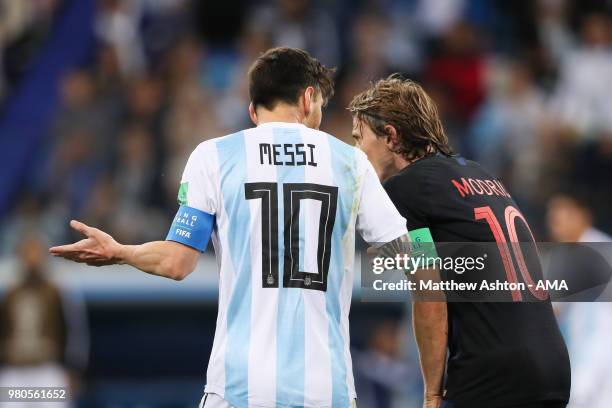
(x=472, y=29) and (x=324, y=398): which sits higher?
(x=472, y=29)

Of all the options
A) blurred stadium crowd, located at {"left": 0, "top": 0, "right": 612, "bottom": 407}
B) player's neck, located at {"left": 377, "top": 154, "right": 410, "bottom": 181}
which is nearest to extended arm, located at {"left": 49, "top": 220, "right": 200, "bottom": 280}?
player's neck, located at {"left": 377, "top": 154, "right": 410, "bottom": 181}

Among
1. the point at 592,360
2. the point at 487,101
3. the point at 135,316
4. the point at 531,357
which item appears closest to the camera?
the point at 531,357

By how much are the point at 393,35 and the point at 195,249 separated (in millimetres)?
8117

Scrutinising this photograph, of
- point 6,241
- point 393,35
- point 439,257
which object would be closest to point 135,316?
point 6,241

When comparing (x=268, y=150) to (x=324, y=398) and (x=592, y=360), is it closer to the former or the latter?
(x=324, y=398)

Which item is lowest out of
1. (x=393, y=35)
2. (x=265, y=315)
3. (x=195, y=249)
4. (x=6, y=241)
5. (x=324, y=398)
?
(x=324, y=398)

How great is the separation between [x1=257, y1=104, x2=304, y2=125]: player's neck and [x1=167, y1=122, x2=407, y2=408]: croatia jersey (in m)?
0.03

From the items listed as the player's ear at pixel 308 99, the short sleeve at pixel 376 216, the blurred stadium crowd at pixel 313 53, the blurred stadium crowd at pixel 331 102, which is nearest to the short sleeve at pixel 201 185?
the player's ear at pixel 308 99

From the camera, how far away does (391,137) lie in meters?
4.59

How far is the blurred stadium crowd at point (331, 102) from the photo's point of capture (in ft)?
34.4

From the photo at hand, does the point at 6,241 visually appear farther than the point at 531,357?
Yes

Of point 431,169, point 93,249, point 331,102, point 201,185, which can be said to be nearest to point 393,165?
point 431,169

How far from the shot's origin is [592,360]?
23.1 feet

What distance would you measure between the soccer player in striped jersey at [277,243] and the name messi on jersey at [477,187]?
1.44ft
